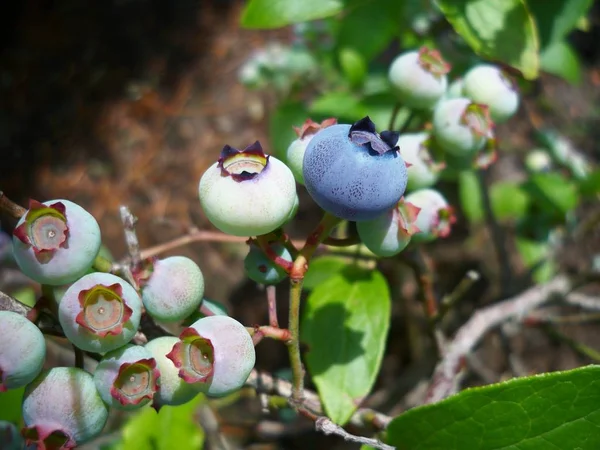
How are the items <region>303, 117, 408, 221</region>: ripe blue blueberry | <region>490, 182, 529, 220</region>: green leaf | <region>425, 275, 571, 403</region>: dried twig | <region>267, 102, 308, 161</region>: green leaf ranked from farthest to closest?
<region>490, 182, 529, 220</region>: green leaf, <region>267, 102, 308, 161</region>: green leaf, <region>425, 275, 571, 403</region>: dried twig, <region>303, 117, 408, 221</region>: ripe blue blueberry

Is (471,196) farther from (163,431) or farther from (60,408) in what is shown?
(60,408)

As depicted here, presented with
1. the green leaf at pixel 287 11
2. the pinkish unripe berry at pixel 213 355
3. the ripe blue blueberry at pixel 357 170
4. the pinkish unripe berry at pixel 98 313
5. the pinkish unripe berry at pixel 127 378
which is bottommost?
the pinkish unripe berry at pixel 127 378

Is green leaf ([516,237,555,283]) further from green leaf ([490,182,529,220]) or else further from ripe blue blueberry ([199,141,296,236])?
ripe blue blueberry ([199,141,296,236])

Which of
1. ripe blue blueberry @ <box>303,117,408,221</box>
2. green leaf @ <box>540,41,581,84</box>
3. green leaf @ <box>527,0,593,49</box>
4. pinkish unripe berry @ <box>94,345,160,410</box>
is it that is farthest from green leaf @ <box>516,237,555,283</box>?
pinkish unripe berry @ <box>94,345,160,410</box>

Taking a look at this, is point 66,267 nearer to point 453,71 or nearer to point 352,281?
point 352,281

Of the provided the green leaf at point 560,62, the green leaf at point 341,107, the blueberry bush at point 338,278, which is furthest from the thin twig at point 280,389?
the green leaf at point 560,62

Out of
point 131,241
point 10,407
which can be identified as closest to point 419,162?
point 131,241

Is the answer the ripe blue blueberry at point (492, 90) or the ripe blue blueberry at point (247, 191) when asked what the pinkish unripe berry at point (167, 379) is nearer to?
the ripe blue blueberry at point (247, 191)
